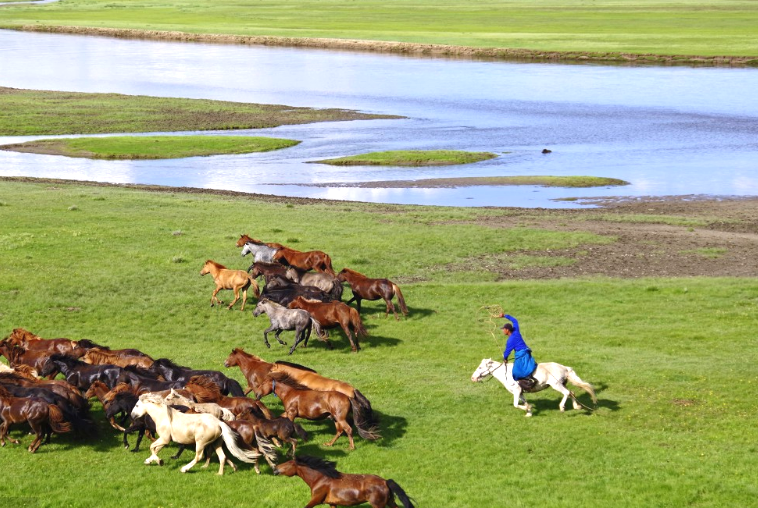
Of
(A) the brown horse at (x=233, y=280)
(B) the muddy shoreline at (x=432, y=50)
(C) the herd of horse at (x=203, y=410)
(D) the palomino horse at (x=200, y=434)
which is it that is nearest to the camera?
(C) the herd of horse at (x=203, y=410)

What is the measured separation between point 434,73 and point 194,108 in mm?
36839

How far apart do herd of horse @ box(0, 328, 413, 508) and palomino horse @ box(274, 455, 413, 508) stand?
1 cm

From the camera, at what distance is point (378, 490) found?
11.8 metres

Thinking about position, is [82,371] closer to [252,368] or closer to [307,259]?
[252,368]

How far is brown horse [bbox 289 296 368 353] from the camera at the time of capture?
2058cm

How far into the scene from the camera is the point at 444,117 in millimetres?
78250

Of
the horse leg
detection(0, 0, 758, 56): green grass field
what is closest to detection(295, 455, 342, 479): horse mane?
the horse leg

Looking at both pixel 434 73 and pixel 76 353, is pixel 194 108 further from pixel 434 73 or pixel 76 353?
pixel 76 353

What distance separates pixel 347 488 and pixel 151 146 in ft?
174

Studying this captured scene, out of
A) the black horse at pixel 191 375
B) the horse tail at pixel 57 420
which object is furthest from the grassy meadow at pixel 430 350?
the black horse at pixel 191 375

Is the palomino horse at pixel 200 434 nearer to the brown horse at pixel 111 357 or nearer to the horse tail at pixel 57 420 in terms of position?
the horse tail at pixel 57 420

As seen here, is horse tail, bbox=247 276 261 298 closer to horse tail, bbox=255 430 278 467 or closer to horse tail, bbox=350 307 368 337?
horse tail, bbox=350 307 368 337

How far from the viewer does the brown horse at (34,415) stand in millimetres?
14758

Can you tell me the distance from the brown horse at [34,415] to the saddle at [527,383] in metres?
7.62
